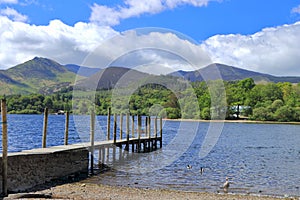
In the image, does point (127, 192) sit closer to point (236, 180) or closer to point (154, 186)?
point (154, 186)

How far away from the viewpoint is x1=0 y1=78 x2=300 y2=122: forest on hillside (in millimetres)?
75831

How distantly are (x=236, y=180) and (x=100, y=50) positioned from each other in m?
11.6

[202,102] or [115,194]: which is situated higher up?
[202,102]

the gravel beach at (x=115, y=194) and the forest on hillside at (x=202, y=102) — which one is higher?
the forest on hillside at (x=202, y=102)

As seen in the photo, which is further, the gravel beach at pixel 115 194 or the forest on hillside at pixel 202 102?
the forest on hillside at pixel 202 102

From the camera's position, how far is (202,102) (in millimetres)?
125062

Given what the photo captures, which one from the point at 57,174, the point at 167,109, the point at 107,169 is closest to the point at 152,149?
the point at 107,169

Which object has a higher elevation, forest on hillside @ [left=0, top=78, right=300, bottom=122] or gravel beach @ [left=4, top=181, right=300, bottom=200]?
forest on hillside @ [left=0, top=78, right=300, bottom=122]

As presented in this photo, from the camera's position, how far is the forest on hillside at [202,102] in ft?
249

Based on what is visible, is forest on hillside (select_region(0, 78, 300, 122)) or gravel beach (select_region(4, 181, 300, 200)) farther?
forest on hillside (select_region(0, 78, 300, 122))

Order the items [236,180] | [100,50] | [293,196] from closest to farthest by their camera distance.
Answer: [293,196] < [236,180] < [100,50]

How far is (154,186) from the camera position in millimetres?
19625

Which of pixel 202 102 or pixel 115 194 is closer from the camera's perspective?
pixel 115 194

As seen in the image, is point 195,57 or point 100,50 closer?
point 100,50
